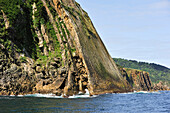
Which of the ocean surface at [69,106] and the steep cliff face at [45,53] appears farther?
the steep cliff face at [45,53]

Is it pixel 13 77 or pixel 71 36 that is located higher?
pixel 71 36

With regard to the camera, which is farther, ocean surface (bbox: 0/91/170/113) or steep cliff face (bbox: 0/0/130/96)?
steep cliff face (bbox: 0/0/130/96)

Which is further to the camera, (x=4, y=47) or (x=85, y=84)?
(x=85, y=84)

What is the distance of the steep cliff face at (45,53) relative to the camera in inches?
2137

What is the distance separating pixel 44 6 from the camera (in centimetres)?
7006

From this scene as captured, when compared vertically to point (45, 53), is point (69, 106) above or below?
below

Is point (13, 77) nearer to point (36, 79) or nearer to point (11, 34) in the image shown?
point (36, 79)

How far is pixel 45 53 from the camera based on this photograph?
208 ft

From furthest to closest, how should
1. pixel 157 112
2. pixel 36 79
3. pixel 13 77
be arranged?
pixel 36 79, pixel 13 77, pixel 157 112

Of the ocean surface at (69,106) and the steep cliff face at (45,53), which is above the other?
the steep cliff face at (45,53)

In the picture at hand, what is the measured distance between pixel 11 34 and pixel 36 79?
1164 cm

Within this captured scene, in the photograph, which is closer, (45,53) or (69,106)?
(69,106)

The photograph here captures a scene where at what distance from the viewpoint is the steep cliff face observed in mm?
54281

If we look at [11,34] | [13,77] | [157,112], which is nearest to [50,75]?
[13,77]
